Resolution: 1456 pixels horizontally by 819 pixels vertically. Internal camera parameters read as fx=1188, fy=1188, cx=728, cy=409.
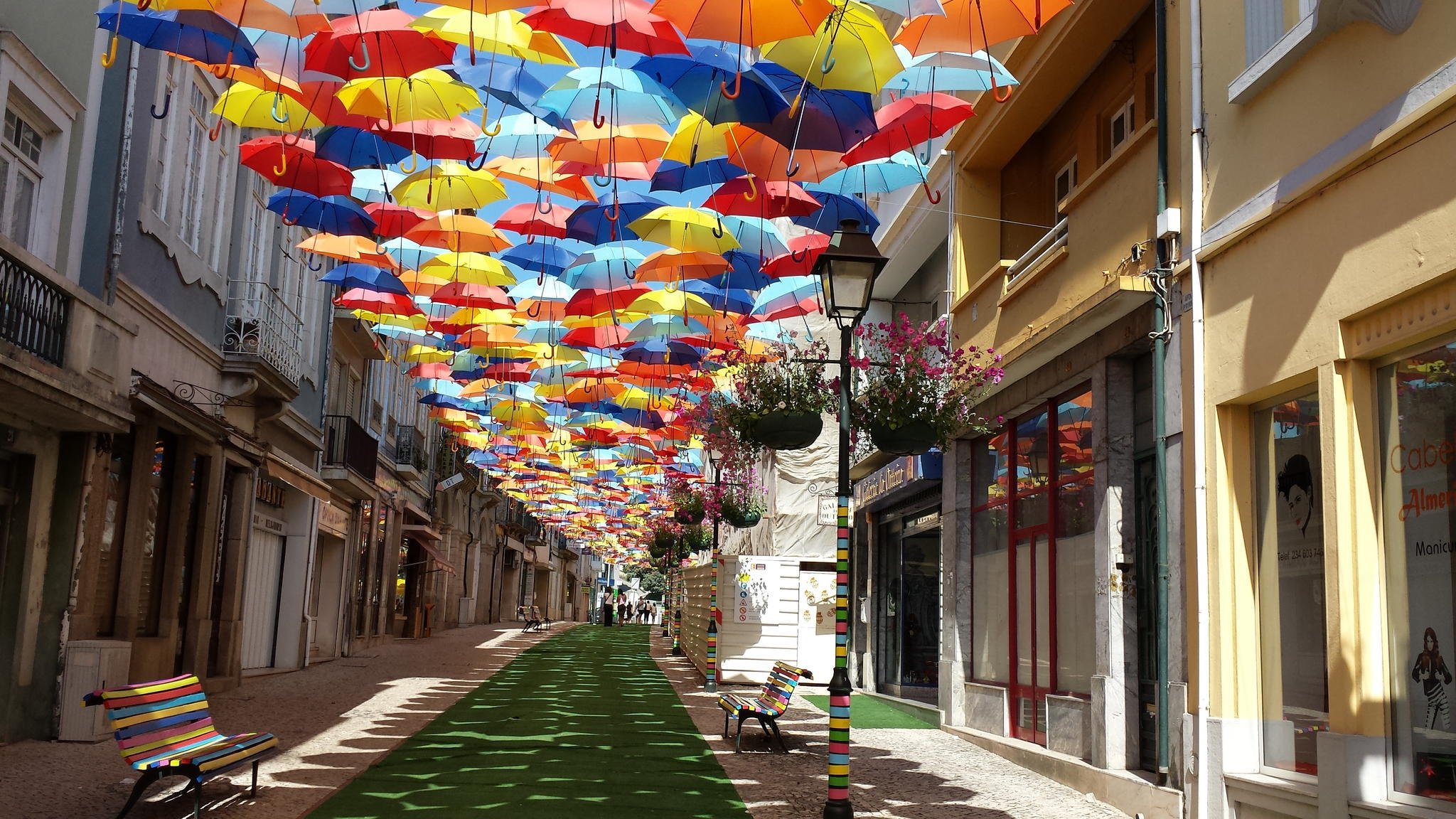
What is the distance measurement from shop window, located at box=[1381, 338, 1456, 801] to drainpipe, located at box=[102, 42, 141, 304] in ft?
40.2

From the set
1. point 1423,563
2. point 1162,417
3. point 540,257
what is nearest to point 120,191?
point 540,257

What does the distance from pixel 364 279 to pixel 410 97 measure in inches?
199

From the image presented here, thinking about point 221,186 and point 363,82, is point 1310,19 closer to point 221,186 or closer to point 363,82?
point 363,82

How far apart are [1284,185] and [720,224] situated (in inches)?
218

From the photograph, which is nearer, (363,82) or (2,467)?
(363,82)

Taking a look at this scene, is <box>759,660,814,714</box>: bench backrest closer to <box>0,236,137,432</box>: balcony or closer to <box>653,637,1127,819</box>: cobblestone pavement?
<box>653,637,1127,819</box>: cobblestone pavement

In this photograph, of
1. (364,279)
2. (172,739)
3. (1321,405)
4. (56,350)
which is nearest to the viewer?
(1321,405)

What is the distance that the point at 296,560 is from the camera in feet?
77.1

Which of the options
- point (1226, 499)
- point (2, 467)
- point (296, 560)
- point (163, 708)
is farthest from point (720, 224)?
point (296, 560)

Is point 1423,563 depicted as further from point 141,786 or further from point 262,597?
point 262,597

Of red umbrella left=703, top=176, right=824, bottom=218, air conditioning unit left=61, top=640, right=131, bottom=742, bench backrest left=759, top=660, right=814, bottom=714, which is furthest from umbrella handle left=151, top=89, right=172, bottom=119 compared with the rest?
bench backrest left=759, top=660, right=814, bottom=714

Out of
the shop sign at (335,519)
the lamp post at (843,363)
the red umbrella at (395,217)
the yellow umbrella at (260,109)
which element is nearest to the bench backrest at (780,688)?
the lamp post at (843,363)

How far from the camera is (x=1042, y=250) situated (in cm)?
1330

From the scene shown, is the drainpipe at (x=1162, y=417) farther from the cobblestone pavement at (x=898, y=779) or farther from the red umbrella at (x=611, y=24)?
the red umbrella at (x=611, y=24)
